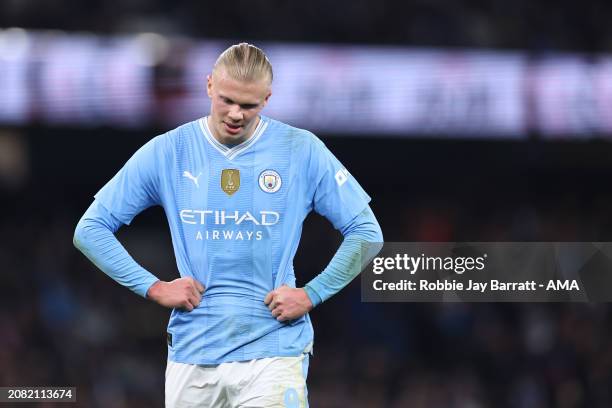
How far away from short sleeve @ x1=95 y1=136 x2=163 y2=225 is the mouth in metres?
0.29

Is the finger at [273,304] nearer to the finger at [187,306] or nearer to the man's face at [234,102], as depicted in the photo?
the finger at [187,306]

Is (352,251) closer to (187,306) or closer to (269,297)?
(269,297)

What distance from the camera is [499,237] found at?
14172mm

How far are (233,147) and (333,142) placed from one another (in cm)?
832

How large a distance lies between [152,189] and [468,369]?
8.74 meters

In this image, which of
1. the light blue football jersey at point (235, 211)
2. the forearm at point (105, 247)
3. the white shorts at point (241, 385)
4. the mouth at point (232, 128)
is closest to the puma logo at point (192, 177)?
the light blue football jersey at point (235, 211)

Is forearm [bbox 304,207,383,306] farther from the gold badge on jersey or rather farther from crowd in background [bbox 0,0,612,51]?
crowd in background [bbox 0,0,612,51]

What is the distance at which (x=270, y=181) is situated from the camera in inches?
164

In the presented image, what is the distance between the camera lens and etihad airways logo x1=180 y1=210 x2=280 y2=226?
4113 mm

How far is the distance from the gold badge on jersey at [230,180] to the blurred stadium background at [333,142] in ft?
22.8

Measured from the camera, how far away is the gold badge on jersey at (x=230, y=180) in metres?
4.13

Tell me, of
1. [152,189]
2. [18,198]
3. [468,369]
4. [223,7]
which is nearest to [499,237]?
[468,369]

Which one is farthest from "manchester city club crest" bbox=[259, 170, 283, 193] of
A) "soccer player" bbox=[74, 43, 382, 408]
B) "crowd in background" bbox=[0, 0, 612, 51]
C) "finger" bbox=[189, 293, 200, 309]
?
"crowd in background" bbox=[0, 0, 612, 51]

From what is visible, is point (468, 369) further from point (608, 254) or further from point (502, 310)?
point (608, 254)
